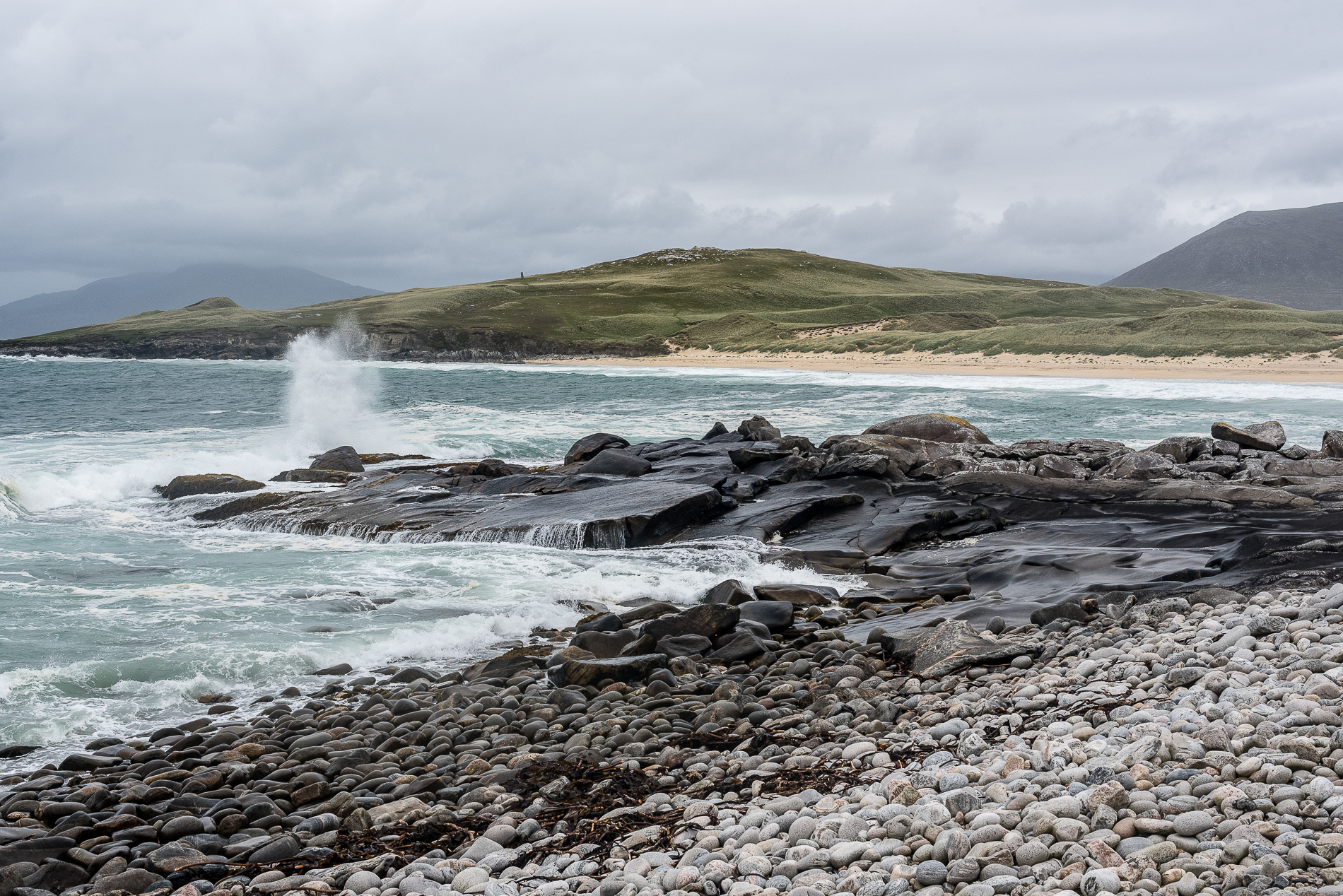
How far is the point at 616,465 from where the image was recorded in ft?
58.5

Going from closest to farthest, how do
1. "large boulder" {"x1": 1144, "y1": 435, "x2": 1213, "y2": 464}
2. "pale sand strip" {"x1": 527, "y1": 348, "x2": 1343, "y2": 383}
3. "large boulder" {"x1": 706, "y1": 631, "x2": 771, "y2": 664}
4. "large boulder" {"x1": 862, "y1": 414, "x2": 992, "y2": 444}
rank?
"large boulder" {"x1": 706, "y1": 631, "x2": 771, "y2": 664} → "large boulder" {"x1": 1144, "y1": 435, "x2": 1213, "y2": 464} → "large boulder" {"x1": 862, "y1": 414, "x2": 992, "y2": 444} → "pale sand strip" {"x1": 527, "y1": 348, "x2": 1343, "y2": 383}

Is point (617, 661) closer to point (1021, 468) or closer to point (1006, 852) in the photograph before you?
point (1006, 852)

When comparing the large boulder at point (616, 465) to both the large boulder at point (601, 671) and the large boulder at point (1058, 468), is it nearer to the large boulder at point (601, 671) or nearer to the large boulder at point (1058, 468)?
the large boulder at point (1058, 468)

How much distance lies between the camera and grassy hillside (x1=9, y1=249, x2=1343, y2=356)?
54156 millimetres

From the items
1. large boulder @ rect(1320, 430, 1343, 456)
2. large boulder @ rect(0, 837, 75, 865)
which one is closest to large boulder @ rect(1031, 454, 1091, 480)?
large boulder @ rect(1320, 430, 1343, 456)

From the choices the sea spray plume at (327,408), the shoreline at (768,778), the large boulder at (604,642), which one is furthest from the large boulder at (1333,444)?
the sea spray plume at (327,408)

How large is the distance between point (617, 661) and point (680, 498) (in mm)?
6765

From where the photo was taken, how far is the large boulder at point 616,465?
17.7 m

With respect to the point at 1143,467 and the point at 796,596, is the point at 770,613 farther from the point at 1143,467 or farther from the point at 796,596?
the point at 1143,467

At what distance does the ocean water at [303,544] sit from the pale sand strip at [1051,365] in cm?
379

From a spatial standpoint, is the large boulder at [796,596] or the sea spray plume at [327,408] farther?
the sea spray plume at [327,408]

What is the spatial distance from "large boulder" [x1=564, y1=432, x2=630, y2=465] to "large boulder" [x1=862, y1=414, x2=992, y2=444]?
5724 millimetres

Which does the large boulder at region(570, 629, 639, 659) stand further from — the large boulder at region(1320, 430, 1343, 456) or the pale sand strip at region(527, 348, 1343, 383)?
the pale sand strip at region(527, 348, 1343, 383)

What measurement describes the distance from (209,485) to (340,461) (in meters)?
3.25
